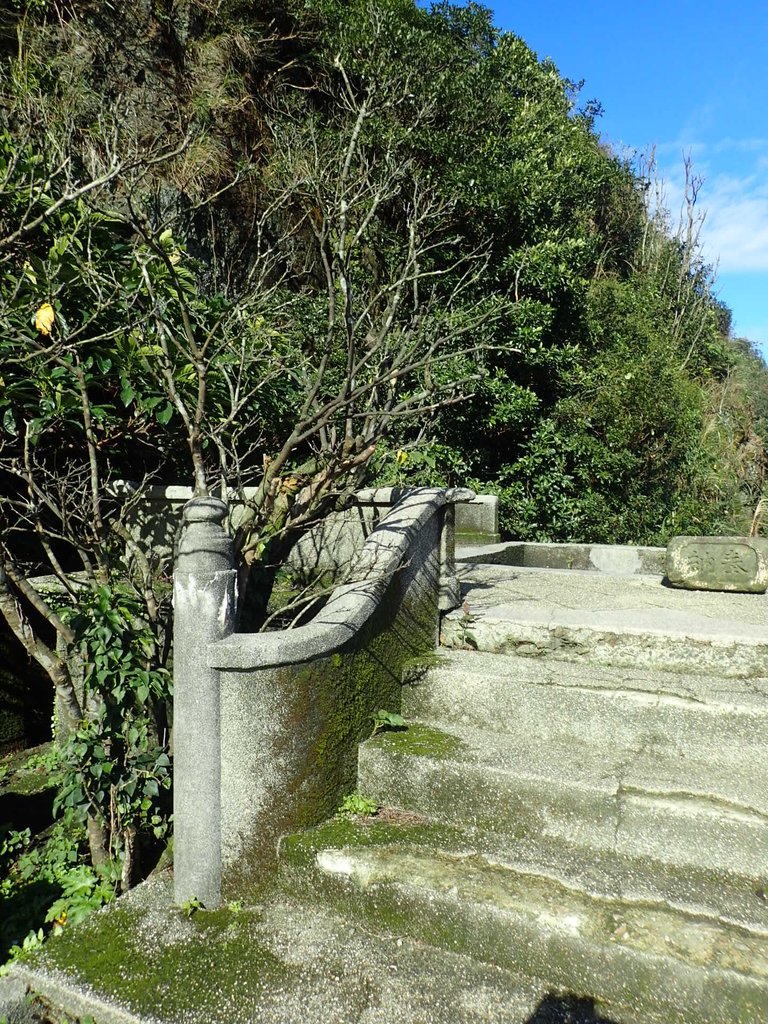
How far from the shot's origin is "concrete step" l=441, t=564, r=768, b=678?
309cm

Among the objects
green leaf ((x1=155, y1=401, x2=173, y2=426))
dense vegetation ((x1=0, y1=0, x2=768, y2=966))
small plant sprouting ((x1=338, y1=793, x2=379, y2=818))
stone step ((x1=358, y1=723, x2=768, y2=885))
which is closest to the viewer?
stone step ((x1=358, y1=723, x2=768, y2=885))

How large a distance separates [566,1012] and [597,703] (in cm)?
119

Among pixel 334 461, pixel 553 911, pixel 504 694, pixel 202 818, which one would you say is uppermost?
pixel 334 461

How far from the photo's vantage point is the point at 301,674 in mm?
2432

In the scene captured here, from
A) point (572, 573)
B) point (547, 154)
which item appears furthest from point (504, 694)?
point (547, 154)

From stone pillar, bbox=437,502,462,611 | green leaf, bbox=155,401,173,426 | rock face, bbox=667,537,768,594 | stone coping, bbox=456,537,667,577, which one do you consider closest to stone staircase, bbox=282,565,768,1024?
stone pillar, bbox=437,502,462,611

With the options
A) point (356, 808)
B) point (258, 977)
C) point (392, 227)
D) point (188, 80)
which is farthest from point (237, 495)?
point (188, 80)

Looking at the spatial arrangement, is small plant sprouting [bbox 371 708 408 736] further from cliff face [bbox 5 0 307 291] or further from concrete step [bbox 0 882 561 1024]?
cliff face [bbox 5 0 307 291]

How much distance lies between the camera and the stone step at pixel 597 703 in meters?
2.69

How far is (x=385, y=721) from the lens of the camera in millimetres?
2922

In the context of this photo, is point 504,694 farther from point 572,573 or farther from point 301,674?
point 572,573

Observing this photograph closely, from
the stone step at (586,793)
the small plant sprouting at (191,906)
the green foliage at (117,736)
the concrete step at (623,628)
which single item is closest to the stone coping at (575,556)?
the concrete step at (623,628)

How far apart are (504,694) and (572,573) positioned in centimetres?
259

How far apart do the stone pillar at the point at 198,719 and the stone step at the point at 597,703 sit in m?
1.07
